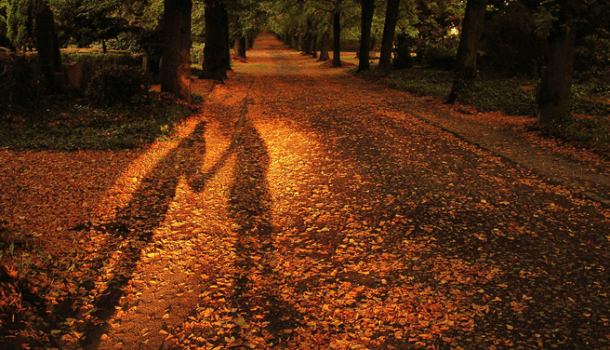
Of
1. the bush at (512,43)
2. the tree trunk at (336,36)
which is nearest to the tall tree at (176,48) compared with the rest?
the bush at (512,43)

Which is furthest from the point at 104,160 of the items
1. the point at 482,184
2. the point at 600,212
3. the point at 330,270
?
the point at 600,212

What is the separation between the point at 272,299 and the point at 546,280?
2749mm

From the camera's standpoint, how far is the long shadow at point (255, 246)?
4133 mm

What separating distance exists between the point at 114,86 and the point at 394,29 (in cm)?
1612

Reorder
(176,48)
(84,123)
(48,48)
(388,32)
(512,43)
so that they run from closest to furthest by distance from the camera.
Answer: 1. (84,123)
2. (48,48)
3. (176,48)
4. (512,43)
5. (388,32)

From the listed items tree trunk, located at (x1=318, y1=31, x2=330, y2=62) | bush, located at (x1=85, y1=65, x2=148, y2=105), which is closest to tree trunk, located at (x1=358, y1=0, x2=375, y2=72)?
tree trunk, located at (x1=318, y1=31, x2=330, y2=62)

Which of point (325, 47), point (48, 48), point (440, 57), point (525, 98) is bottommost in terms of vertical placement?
point (525, 98)

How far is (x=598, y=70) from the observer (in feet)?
59.9

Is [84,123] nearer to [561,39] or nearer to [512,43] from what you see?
[561,39]

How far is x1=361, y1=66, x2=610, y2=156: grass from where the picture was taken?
10023mm

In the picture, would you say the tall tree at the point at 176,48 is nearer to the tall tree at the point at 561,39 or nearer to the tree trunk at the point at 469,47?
the tree trunk at the point at 469,47

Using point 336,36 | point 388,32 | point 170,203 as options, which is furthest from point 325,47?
point 170,203

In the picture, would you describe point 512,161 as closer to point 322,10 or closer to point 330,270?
point 330,270

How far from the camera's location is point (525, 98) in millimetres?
15211
